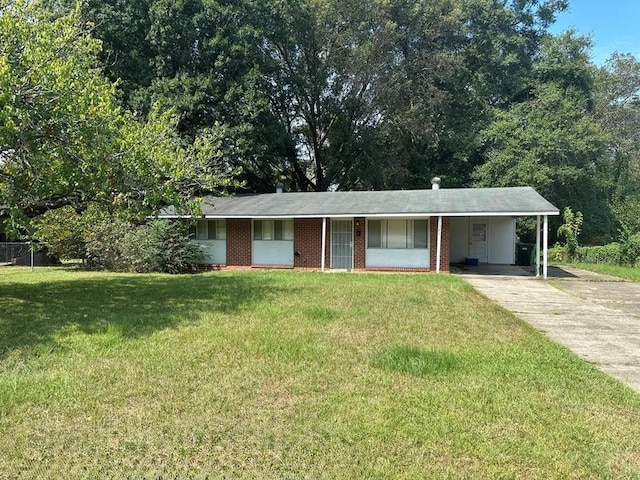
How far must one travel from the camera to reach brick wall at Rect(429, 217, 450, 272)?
17.1 metres

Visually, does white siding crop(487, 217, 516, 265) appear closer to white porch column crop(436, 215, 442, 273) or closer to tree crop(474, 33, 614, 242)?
Result: tree crop(474, 33, 614, 242)

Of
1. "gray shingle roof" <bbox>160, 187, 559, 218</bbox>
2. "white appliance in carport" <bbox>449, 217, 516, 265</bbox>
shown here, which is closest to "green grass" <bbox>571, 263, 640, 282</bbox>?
"white appliance in carport" <bbox>449, 217, 516, 265</bbox>

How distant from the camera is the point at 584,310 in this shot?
9867mm

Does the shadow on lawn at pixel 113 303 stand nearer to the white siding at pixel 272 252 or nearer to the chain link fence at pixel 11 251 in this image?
the white siding at pixel 272 252

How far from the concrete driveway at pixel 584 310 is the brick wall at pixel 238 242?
28.8ft

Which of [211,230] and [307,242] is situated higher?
[211,230]

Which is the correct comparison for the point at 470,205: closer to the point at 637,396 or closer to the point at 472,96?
the point at 637,396

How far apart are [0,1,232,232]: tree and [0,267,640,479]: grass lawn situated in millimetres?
2603

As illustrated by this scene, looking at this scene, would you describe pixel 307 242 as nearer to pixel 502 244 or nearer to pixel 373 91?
pixel 502 244

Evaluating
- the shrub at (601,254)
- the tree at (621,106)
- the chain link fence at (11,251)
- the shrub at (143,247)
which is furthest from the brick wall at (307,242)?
the tree at (621,106)

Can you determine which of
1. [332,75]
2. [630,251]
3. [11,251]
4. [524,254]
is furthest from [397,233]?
[11,251]

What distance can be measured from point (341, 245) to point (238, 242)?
4387 millimetres

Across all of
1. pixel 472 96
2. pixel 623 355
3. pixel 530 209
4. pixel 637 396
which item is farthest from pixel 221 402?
pixel 472 96

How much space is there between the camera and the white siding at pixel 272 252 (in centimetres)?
1894
